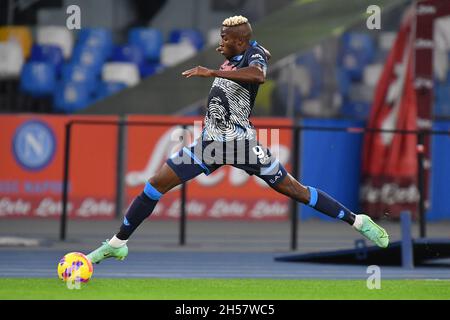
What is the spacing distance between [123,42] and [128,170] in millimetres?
3166

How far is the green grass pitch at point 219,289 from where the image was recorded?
9.05 metres

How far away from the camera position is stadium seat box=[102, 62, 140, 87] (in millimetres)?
20344

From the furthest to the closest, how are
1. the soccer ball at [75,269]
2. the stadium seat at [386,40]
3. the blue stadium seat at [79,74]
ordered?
the blue stadium seat at [79,74], the stadium seat at [386,40], the soccer ball at [75,269]

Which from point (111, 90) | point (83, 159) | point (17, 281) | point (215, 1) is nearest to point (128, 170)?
point (83, 159)

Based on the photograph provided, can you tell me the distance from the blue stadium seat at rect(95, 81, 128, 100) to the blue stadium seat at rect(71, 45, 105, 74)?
0.95 feet

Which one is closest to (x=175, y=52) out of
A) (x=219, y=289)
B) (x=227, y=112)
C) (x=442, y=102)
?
(x=442, y=102)

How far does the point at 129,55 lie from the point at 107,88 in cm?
76

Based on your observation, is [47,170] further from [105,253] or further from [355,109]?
[105,253]

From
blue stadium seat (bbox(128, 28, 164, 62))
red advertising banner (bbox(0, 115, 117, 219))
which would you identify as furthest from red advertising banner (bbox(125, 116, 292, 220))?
blue stadium seat (bbox(128, 28, 164, 62))

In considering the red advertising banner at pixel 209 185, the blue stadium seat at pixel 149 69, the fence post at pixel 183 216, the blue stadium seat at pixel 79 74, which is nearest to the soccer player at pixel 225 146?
the fence post at pixel 183 216

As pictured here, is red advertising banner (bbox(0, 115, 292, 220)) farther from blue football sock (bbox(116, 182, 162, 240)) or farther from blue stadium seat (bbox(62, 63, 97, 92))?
blue football sock (bbox(116, 182, 162, 240))

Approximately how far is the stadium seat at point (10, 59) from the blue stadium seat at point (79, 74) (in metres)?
0.73

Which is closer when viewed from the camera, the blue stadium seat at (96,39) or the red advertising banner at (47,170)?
the red advertising banner at (47,170)

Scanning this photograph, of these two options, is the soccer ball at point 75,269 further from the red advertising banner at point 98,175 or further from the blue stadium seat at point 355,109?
the blue stadium seat at point 355,109
